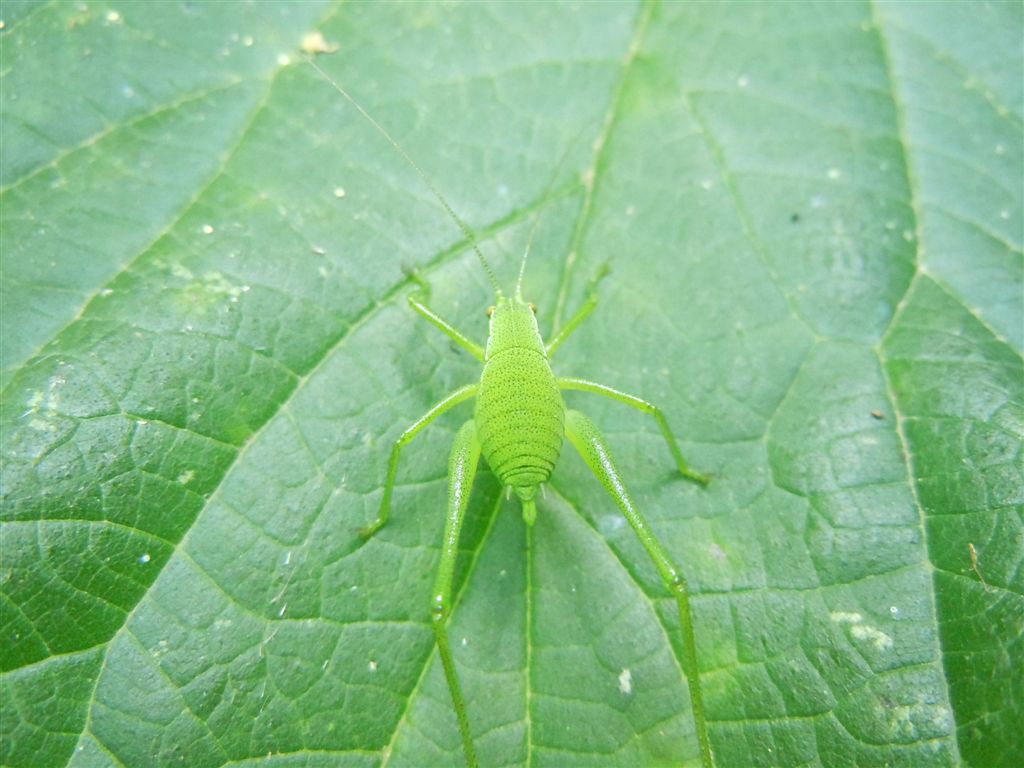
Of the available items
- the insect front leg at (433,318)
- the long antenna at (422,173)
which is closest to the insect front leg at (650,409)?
the insect front leg at (433,318)

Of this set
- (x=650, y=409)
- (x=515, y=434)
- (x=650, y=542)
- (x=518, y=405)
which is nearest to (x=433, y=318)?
(x=518, y=405)

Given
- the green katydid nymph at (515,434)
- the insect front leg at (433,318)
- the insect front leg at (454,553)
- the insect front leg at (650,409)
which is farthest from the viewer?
the insect front leg at (433,318)

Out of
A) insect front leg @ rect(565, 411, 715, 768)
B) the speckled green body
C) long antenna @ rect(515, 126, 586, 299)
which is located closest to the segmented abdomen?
the speckled green body

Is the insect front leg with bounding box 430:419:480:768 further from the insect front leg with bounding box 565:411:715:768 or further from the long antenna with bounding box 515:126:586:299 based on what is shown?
the long antenna with bounding box 515:126:586:299

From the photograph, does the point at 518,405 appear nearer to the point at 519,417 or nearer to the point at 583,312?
the point at 519,417

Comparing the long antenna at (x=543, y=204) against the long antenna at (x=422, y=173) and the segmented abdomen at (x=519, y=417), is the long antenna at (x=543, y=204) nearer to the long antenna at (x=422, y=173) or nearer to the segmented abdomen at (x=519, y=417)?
the long antenna at (x=422, y=173)

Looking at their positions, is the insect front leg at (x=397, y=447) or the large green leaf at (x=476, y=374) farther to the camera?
the insect front leg at (x=397, y=447)

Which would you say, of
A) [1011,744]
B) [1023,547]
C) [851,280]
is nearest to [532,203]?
[851,280]
